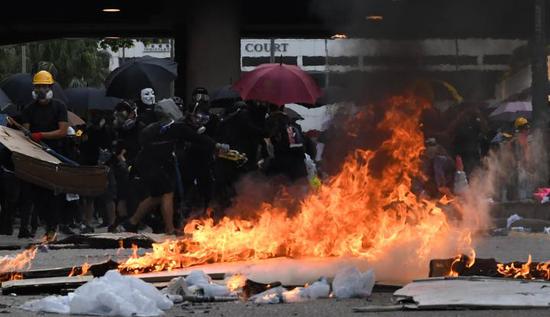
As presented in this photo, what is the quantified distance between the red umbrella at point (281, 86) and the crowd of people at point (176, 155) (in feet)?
1.02

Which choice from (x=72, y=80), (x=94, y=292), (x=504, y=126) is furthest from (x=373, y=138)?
(x=72, y=80)

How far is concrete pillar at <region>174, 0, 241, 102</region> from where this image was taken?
23828 millimetres

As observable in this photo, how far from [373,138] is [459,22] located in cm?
115

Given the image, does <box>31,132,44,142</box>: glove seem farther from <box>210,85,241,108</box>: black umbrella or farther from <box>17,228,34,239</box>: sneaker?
<box>210,85,241,108</box>: black umbrella

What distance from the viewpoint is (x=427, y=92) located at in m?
11.2

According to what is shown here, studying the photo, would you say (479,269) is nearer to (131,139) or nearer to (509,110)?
(509,110)

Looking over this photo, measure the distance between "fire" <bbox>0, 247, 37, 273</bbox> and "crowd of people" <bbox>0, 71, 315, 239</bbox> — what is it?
1.93 meters

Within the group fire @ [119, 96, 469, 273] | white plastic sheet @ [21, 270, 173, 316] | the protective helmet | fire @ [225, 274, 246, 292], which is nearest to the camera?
white plastic sheet @ [21, 270, 173, 316]

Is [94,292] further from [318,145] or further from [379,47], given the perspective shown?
[318,145]

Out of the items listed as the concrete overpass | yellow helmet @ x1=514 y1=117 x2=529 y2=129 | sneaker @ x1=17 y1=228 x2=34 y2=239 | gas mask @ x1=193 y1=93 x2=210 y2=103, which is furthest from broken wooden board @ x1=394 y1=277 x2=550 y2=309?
yellow helmet @ x1=514 y1=117 x2=529 y2=129

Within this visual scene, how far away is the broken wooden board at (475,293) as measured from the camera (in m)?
8.12

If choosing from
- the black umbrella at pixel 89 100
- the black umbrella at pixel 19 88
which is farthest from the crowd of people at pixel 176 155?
the black umbrella at pixel 89 100

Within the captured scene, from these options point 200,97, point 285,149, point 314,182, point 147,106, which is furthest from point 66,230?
point 314,182

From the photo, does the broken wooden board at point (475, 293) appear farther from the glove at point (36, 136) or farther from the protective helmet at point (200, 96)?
the protective helmet at point (200, 96)
